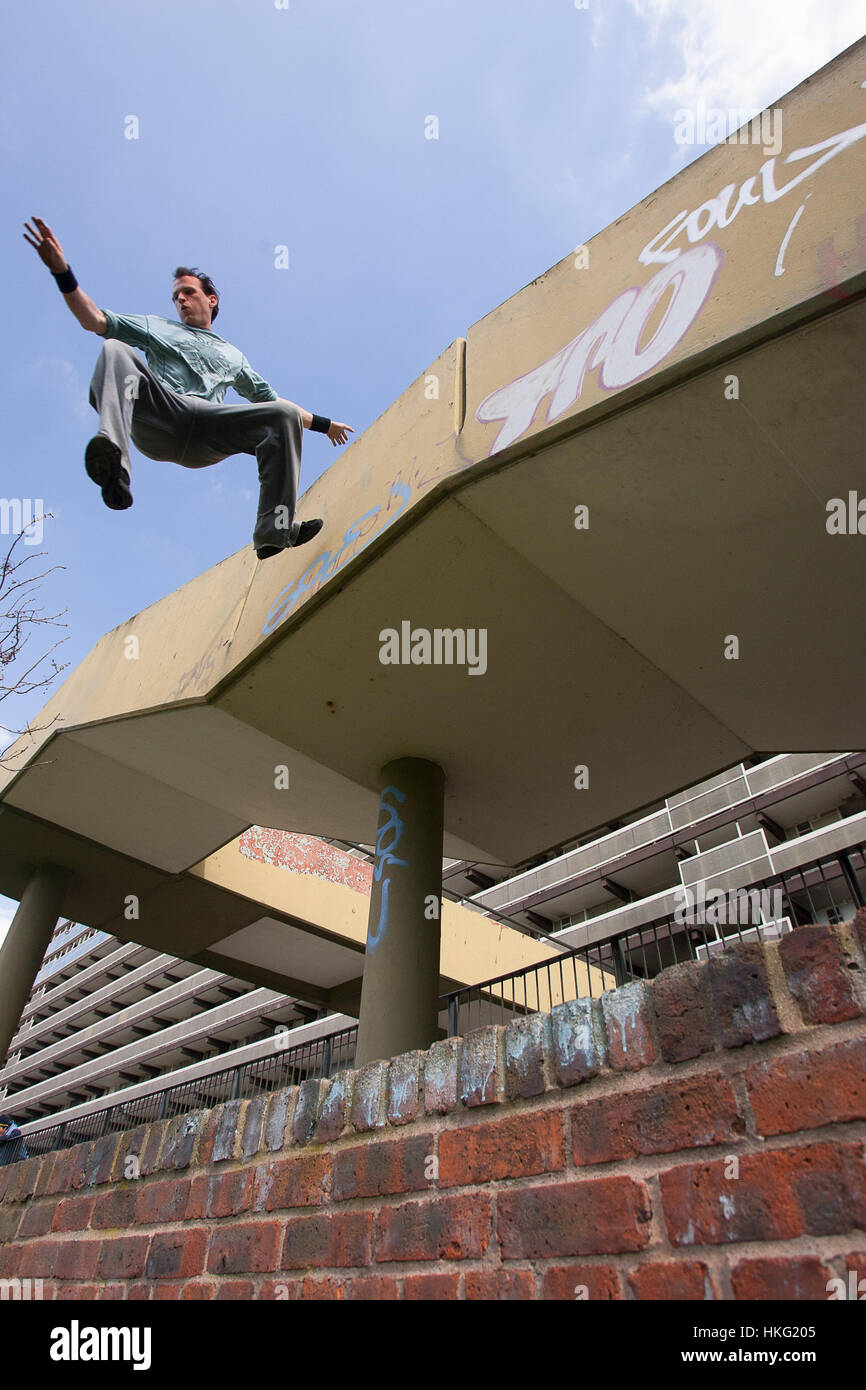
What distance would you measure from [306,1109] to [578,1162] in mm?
1062

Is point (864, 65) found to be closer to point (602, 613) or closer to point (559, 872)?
point (602, 613)

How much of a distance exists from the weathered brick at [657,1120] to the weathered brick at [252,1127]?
1.28 metres

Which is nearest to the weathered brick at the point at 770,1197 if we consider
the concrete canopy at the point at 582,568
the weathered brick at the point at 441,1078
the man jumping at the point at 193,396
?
the weathered brick at the point at 441,1078

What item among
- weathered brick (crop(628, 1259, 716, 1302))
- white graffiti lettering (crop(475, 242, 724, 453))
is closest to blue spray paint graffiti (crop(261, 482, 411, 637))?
white graffiti lettering (crop(475, 242, 724, 453))

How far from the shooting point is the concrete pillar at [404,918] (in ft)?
18.5

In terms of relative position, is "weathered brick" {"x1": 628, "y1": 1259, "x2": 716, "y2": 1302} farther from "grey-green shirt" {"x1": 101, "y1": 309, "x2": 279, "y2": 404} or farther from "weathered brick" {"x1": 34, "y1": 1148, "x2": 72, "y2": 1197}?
"grey-green shirt" {"x1": 101, "y1": 309, "x2": 279, "y2": 404}

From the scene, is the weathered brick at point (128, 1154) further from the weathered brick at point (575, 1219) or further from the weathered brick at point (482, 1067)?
the weathered brick at point (575, 1219)

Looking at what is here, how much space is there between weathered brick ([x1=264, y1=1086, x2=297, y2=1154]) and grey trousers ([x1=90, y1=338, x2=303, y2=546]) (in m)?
3.28

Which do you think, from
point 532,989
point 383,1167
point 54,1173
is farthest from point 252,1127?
point 532,989

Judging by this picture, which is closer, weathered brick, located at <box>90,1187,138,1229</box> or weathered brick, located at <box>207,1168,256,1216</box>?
weathered brick, located at <box>207,1168,256,1216</box>

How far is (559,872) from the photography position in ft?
103

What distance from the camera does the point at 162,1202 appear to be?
2.77 metres

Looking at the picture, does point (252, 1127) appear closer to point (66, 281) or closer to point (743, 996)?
point (743, 996)

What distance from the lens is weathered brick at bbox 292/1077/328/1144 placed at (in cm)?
246
